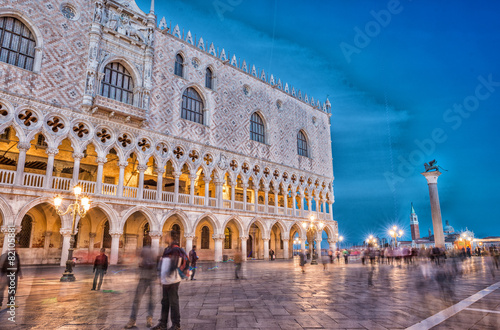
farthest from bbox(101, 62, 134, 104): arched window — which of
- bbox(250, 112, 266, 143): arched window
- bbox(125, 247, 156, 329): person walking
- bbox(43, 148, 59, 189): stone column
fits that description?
bbox(125, 247, 156, 329): person walking

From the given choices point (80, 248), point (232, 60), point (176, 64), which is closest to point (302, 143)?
point (232, 60)

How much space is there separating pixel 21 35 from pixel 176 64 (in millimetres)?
9329

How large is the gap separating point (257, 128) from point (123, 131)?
1244cm

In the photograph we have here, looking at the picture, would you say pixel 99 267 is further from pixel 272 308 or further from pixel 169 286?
pixel 272 308

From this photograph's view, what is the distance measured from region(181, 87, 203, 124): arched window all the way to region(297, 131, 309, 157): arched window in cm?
1212

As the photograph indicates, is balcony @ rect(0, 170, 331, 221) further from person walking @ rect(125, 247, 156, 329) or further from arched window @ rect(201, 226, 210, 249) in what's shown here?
person walking @ rect(125, 247, 156, 329)

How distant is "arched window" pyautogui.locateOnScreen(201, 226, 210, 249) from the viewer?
85.4 feet

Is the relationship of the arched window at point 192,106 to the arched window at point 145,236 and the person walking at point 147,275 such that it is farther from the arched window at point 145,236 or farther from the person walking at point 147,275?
the person walking at point 147,275

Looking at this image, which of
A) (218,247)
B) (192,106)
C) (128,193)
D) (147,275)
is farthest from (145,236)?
(147,275)

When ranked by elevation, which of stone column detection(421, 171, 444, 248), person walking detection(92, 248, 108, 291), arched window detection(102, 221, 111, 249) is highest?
stone column detection(421, 171, 444, 248)

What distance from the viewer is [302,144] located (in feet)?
108

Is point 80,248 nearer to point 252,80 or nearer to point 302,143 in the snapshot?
point 252,80

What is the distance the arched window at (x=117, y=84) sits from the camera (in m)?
19.5

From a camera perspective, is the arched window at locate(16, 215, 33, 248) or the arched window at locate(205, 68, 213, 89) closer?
the arched window at locate(16, 215, 33, 248)
